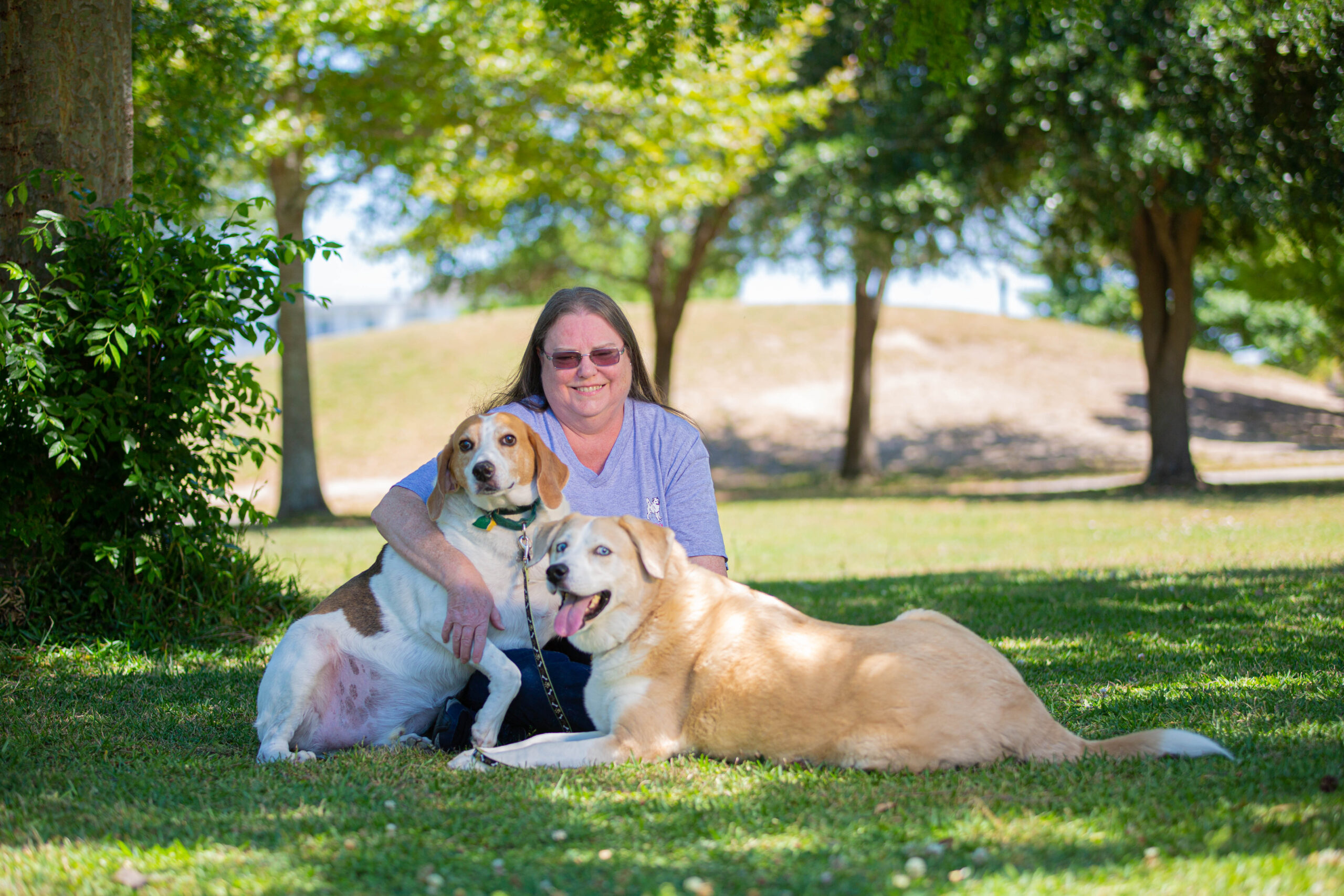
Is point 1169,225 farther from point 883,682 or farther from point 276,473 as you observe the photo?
point 276,473

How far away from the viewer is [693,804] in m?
3.36

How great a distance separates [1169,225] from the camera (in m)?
17.1

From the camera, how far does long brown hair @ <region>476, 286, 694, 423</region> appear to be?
4801 mm

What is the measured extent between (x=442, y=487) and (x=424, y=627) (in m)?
0.59

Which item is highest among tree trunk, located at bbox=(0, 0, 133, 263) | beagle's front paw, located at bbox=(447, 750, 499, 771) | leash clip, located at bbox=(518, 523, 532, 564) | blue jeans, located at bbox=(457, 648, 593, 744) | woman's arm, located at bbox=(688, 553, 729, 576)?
tree trunk, located at bbox=(0, 0, 133, 263)

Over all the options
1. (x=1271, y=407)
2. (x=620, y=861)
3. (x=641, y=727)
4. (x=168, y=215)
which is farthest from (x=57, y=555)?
(x=1271, y=407)

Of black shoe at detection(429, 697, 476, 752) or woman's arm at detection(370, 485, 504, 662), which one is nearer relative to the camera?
woman's arm at detection(370, 485, 504, 662)

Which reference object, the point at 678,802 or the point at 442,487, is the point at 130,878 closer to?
the point at 678,802

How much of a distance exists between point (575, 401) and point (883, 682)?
195 cm

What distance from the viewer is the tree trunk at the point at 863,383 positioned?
2162 centimetres

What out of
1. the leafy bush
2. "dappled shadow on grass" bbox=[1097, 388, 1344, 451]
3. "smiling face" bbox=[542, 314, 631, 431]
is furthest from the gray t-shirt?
"dappled shadow on grass" bbox=[1097, 388, 1344, 451]

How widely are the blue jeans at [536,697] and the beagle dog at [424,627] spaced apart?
0.28ft

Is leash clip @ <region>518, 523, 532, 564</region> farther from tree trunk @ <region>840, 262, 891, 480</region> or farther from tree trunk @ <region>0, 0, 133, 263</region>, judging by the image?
tree trunk @ <region>840, 262, 891, 480</region>

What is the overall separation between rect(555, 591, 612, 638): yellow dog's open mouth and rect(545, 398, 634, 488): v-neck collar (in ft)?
3.28
